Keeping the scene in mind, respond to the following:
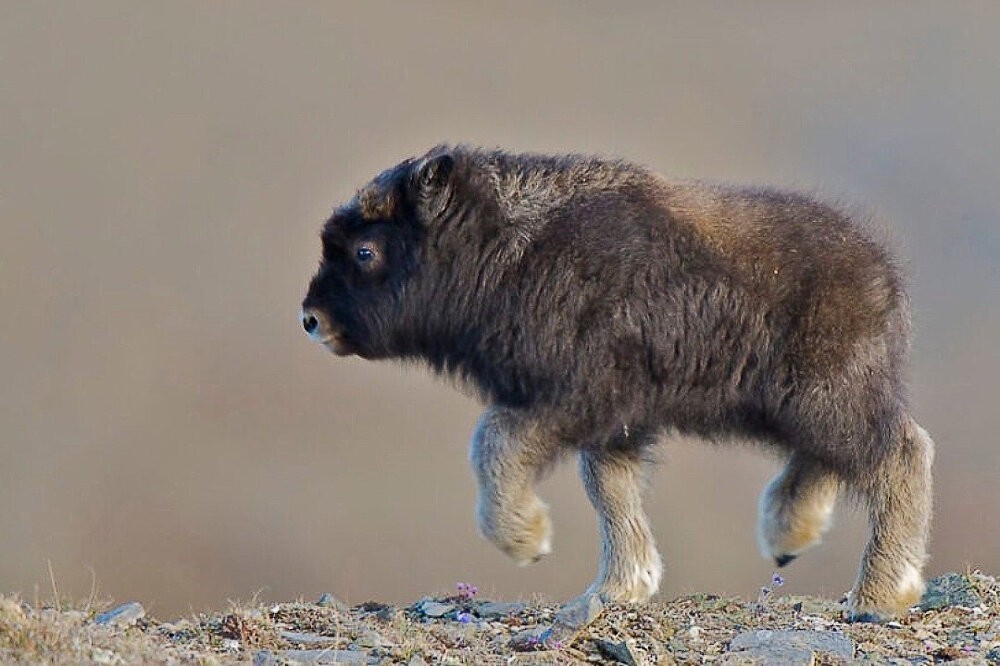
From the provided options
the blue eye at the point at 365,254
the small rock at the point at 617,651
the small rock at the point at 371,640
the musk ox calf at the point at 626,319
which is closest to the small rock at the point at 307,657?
the small rock at the point at 371,640

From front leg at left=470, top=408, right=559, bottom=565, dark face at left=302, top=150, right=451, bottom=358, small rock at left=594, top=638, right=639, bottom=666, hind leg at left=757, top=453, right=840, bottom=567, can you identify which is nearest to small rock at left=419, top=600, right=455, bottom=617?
front leg at left=470, top=408, right=559, bottom=565

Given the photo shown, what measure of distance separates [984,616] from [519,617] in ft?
8.26

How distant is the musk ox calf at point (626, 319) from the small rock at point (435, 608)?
1.99ft

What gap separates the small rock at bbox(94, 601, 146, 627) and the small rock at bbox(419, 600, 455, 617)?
1.49 meters

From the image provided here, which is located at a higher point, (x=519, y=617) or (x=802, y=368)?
(x=802, y=368)

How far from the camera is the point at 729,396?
314 inches

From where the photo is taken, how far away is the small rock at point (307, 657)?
670 centimetres

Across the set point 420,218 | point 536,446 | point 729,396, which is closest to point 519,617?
point 536,446

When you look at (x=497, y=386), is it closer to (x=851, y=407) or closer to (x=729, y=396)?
(x=729, y=396)

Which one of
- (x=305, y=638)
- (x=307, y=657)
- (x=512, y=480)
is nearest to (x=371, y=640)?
(x=305, y=638)

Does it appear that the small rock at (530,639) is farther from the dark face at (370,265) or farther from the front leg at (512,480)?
the dark face at (370,265)

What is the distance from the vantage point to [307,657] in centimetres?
686

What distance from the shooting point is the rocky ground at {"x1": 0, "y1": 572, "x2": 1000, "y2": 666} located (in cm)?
664

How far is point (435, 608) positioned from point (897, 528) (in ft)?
8.21
